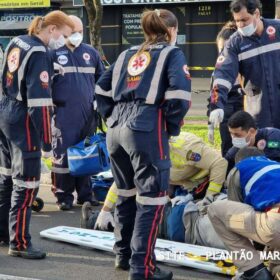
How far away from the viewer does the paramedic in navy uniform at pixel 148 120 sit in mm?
4691

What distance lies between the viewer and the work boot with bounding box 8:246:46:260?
18.1ft

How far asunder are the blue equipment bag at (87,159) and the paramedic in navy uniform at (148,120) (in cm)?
228

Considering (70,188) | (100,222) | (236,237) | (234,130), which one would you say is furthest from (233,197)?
(70,188)

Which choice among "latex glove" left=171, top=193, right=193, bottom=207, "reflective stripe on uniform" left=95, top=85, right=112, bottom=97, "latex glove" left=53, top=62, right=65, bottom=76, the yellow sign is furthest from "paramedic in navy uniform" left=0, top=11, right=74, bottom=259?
the yellow sign

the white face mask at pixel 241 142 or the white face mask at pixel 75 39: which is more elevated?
the white face mask at pixel 75 39

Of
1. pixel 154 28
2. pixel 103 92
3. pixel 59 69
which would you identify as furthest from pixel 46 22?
pixel 59 69

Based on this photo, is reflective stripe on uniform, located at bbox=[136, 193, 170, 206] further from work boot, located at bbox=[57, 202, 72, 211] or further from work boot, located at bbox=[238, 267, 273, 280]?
work boot, located at bbox=[57, 202, 72, 211]

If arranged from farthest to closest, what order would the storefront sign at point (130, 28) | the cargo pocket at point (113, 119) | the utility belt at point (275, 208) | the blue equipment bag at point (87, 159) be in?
the storefront sign at point (130, 28) → the blue equipment bag at point (87, 159) → the cargo pocket at point (113, 119) → the utility belt at point (275, 208)

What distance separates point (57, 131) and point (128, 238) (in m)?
2.59

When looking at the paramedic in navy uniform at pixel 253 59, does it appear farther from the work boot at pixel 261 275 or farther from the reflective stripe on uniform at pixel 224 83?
the work boot at pixel 261 275

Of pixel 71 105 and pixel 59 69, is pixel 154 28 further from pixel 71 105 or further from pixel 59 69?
pixel 71 105

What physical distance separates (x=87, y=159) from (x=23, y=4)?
74.9 ft

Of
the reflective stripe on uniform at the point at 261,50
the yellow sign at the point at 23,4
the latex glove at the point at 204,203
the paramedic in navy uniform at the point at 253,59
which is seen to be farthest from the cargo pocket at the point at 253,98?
the yellow sign at the point at 23,4

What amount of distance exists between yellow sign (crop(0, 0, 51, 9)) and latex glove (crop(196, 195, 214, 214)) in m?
23.1
